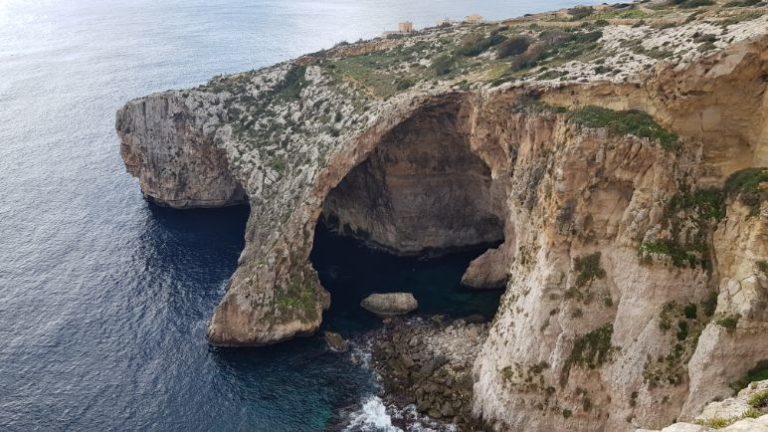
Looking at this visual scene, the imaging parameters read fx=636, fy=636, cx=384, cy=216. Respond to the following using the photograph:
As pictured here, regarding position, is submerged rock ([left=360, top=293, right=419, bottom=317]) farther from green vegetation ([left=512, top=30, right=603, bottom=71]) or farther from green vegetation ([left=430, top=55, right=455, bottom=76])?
green vegetation ([left=512, top=30, right=603, bottom=71])

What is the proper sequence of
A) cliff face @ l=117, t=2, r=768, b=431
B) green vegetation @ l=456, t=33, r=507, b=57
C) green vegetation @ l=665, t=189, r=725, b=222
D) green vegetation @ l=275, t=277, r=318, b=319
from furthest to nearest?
1. green vegetation @ l=456, t=33, r=507, b=57
2. green vegetation @ l=275, t=277, r=318, b=319
3. green vegetation @ l=665, t=189, r=725, b=222
4. cliff face @ l=117, t=2, r=768, b=431

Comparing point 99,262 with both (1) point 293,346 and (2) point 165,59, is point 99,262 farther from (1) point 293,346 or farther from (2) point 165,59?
(2) point 165,59

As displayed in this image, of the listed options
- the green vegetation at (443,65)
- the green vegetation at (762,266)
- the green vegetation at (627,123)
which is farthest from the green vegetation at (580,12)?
the green vegetation at (762,266)

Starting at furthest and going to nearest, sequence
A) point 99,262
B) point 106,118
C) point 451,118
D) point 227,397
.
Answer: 1. point 106,118
2. point 99,262
3. point 451,118
4. point 227,397

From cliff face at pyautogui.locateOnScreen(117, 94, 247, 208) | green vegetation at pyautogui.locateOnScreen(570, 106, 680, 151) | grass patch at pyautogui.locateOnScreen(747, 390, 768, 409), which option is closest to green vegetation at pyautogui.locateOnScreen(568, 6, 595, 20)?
green vegetation at pyautogui.locateOnScreen(570, 106, 680, 151)

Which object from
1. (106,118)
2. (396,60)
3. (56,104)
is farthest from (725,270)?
(56,104)

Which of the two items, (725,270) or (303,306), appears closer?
(725,270)

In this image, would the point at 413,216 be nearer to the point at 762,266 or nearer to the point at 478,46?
the point at 478,46
